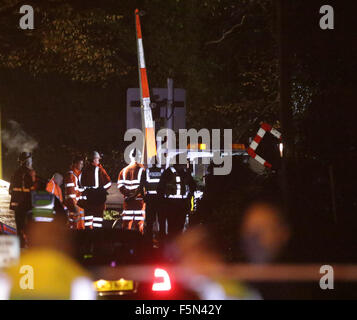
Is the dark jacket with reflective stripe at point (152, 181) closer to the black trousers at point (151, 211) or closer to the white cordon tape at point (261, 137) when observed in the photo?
the black trousers at point (151, 211)

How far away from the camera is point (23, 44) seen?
19.0 meters

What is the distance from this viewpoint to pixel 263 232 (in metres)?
12.0

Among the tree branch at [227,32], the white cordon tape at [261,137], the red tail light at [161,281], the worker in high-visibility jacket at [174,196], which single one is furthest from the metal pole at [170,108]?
the red tail light at [161,281]

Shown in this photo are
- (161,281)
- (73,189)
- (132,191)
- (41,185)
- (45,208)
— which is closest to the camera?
(161,281)

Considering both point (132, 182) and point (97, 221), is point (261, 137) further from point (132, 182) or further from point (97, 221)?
point (97, 221)

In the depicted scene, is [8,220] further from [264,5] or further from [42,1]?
[264,5]

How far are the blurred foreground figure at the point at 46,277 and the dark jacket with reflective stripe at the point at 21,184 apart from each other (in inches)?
262

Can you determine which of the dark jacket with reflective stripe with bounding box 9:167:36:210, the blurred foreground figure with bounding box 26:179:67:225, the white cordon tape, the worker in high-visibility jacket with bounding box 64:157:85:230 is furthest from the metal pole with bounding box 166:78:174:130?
the blurred foreground figure with bounding box 26:179:67:225

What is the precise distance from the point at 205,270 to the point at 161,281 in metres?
5.04

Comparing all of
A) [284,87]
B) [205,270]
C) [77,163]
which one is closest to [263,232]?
[205,270]
